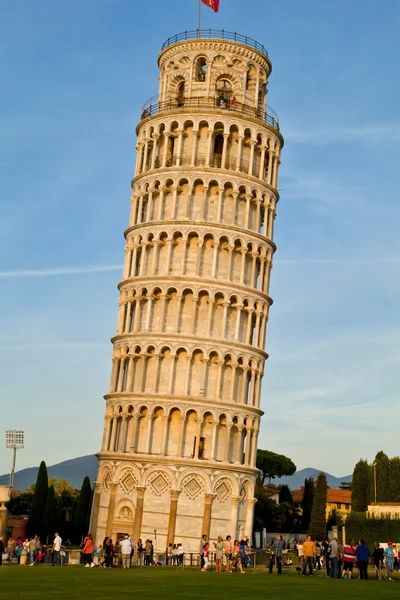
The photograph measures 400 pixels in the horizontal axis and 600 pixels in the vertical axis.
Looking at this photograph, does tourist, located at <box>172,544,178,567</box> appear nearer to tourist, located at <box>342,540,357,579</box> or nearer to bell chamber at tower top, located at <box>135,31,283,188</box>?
tourist, located at <box>342,540,357,579</box>

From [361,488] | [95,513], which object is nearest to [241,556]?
[95,513]

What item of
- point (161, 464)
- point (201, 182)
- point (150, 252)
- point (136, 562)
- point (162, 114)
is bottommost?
point (136, 562)

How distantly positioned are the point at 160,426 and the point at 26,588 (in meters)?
36.2

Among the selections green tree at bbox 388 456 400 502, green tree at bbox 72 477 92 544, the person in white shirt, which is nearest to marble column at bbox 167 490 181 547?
the person in white shirt

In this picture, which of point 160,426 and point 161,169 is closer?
point 160,426

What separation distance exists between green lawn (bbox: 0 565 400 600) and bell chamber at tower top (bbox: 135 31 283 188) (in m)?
38.6

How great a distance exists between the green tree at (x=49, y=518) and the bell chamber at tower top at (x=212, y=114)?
116 ft

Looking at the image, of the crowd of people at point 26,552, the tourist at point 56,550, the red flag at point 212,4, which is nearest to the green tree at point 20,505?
the crowd of people at point 26,552

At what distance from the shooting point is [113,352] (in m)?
65.8

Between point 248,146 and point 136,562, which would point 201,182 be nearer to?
point 248,146

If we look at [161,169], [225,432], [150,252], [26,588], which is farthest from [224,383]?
[26,588]

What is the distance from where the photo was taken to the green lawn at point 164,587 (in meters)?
23.2

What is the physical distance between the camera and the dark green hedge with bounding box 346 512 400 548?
7162 centimetres

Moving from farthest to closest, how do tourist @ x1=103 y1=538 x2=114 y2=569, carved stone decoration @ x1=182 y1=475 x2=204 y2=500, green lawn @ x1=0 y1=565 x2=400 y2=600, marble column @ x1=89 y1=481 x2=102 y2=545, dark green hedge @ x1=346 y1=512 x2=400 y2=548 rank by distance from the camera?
dark green hedge @ x1=346 y1=512 x2=400 y2=548
marble column @ x1=89 y1=481 x2=102 y2=545
carved stone decoration @ x1=182 y1=475 x2=204 y2=500
tourist @ x1=103 y1=538 x2=114 y2=569
green lawn @ x1=0 y1=565 x2=400 y2=600
